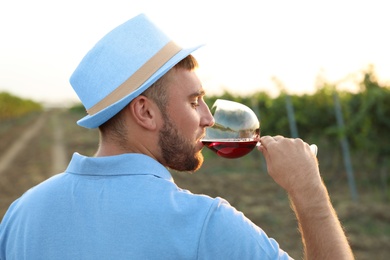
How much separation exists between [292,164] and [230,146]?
1.56ft

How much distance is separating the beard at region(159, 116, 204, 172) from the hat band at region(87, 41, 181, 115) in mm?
102

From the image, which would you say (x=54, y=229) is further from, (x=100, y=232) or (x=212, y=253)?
(x=212, y=253)

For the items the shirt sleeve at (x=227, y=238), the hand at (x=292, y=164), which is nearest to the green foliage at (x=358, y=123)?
the hand at (x=292, y=164)

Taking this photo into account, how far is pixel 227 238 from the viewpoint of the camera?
3.98ft

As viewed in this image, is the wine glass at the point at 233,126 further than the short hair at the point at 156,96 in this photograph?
Yes

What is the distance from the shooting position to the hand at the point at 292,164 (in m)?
1.39

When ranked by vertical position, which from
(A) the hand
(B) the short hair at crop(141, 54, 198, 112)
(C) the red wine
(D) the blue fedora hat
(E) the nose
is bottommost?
(C) the red wine

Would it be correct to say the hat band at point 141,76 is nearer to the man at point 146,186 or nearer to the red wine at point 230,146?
the man at point 146,186

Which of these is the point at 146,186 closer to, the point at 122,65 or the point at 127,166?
the point at 127,166

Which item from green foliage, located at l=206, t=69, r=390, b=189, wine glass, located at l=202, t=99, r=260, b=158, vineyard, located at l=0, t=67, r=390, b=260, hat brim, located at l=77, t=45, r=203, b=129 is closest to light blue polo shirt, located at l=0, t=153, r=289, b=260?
hat brim, located at l=77, t=45, r=203, b=129

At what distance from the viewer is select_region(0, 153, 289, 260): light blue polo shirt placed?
3.99ft

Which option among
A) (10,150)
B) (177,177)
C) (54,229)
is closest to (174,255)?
(54,229)

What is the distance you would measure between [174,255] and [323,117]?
12854 millimetres

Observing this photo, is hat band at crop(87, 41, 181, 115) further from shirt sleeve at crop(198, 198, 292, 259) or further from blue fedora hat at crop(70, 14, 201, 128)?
shirt sleeve at crop(198, 198, 292, 259)
